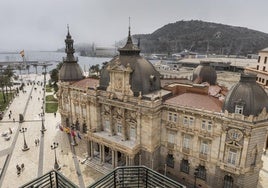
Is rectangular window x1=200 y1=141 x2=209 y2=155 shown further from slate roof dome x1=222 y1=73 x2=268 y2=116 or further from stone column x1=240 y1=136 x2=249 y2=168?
slate roof dome x1=222 y1=73 x2=268 y2=116

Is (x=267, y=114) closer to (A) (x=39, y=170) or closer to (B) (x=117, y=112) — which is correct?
(B) (x=117, y=112)

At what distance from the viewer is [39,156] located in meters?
48.5

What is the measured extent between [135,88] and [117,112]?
7.00 meters

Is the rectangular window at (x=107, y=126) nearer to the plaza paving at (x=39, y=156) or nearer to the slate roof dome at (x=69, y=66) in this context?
the plaza paving at (x=39, y=156)

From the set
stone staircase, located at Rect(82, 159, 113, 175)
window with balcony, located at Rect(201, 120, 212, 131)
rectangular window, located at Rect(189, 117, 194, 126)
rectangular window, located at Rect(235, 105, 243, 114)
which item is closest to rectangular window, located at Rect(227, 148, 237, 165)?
window with balcony, located at Rect(201, 120, 212, 131)

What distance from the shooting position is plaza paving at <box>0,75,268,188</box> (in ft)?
133

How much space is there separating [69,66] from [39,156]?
87.4 feet

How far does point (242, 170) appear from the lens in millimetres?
31734

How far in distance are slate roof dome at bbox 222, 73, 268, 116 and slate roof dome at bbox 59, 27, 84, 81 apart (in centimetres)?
4427

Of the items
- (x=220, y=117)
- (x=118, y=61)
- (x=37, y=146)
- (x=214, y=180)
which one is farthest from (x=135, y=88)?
(x=37, y=146)

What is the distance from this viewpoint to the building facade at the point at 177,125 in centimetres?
3112

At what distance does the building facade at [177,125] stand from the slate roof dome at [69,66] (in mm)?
18809

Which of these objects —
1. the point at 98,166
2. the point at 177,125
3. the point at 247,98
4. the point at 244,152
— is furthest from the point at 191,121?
the point at 98,166

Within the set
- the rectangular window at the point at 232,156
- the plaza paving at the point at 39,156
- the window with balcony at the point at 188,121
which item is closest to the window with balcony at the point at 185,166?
the window with balcony at the point at 188,121
